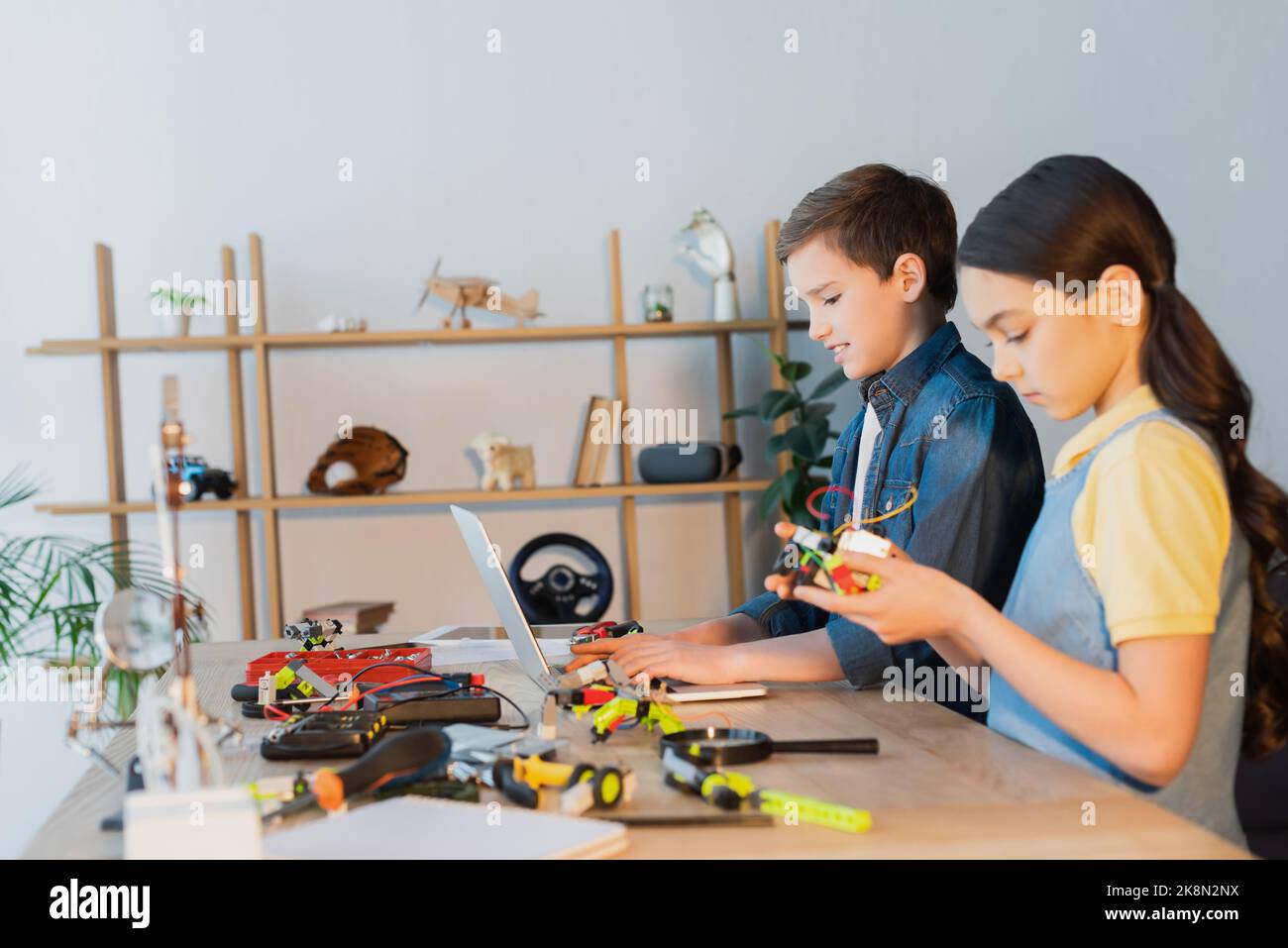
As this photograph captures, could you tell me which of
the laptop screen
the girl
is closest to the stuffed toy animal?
the laptop screen

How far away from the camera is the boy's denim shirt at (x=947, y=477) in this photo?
1.46m

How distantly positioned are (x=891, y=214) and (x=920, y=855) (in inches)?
43.9

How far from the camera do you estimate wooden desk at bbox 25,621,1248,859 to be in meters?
0.80

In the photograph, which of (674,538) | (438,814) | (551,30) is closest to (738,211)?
(551,30)

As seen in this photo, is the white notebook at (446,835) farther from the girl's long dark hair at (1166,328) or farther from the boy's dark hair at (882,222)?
the boy's dark hair at (882,222)

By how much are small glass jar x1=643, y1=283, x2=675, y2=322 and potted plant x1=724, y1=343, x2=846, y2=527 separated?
335mm

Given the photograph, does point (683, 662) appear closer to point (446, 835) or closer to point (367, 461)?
point (446, 835)

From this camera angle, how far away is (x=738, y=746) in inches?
40.1

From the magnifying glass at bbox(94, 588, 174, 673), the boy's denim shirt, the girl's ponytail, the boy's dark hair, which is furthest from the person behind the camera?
the boy's dark hair

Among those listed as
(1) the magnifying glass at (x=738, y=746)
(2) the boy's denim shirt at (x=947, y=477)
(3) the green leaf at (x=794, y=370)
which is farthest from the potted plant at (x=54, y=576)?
(1) the magnifying glass at (x=738, y=746)

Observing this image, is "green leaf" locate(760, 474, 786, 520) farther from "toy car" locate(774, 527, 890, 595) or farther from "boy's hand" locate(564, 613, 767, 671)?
"toy car" locate(774, 527, 890, 595)

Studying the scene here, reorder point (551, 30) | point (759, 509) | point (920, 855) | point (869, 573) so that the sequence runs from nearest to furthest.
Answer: point (920, 855) → point (869, 573) → point (759, 509) → point (551, 30)
